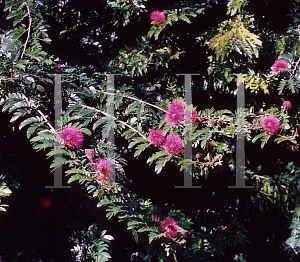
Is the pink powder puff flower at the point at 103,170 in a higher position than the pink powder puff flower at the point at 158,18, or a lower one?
lower

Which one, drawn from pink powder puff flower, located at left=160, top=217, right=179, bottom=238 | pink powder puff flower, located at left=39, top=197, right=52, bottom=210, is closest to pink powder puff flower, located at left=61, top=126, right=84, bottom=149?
pink powder puff flower, located at left=160, top=217, right=179, bottom=238

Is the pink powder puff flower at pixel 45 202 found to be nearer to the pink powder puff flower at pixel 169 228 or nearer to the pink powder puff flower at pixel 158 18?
the pink powder puff flower at pixel 169 228

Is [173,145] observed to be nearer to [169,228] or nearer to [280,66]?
[169,228]

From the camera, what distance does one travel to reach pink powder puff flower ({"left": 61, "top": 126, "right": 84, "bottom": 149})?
900 millimetres

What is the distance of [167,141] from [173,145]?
0.11ft

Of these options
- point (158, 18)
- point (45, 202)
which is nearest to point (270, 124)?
point (158, 18)

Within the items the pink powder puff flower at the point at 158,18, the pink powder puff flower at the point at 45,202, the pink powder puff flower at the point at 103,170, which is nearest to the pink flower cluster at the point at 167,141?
the pink powder puff flower at the point at 103,170

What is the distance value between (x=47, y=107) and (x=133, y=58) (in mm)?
561

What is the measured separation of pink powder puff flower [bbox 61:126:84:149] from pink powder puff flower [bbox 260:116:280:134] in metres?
0.74

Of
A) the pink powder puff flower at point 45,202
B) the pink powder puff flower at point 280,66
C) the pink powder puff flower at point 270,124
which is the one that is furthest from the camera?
the pink powder puff flower at point 45,202

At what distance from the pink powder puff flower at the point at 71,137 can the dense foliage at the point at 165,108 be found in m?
0.08

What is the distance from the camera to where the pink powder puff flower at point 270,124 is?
3.21ft

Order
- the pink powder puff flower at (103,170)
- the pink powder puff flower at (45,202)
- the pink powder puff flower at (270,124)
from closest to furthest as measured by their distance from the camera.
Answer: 1. the pink powder puff flower at (103,170)
2. the pink powder puff flower at (270,124)
3. the pink powder puff flower at (45,202)

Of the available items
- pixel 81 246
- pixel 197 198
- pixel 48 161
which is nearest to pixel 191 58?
pixel 197 198
